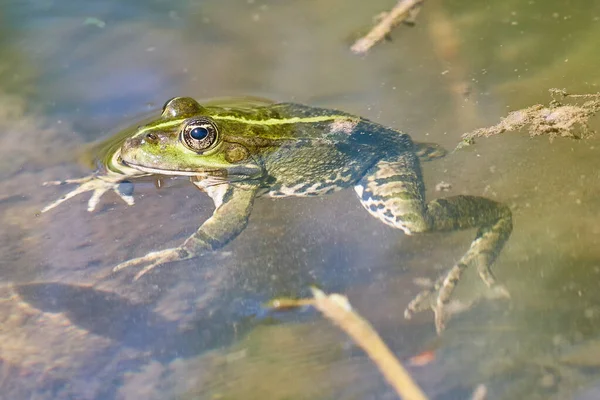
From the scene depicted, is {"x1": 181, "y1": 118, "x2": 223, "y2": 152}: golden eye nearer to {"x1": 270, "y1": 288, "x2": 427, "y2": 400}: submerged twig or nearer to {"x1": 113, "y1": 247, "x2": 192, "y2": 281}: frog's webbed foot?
{"x1": 113, "y1": 247, "x2": 192, "y2": 281}: frog's webbed foot

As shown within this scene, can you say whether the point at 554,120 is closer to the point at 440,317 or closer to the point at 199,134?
the point at 440,317

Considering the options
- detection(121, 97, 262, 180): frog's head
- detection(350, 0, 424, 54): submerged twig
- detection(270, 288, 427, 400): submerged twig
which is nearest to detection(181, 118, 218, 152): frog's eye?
detection(121, 97, 262, 180): frog's head

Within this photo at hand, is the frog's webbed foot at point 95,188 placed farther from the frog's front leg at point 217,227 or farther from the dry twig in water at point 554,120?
the dry twig in water at point 554,120

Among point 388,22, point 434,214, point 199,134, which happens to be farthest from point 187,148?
point 388,22

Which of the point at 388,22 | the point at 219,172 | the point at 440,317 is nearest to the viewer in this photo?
the point at 440,317

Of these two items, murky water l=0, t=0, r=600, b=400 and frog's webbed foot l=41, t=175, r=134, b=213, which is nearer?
murky water l=0, t=0, r=600, b=400

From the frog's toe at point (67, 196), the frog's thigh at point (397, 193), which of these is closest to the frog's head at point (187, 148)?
the frog's toe at point (67, 196)

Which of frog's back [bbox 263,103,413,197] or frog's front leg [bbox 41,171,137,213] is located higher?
frog's front leg [bbox 41,171,137,213]

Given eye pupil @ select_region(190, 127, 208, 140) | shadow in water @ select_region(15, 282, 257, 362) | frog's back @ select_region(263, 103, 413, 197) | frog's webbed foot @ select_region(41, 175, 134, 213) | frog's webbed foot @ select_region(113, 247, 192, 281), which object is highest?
eye pupil @ select_region(190, 127, 208, 140)
